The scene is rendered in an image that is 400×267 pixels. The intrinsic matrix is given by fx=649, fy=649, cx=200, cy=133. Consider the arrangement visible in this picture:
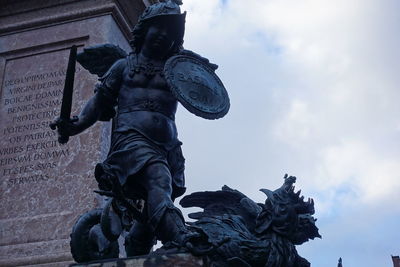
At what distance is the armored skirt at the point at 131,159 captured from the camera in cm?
440

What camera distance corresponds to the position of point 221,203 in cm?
493

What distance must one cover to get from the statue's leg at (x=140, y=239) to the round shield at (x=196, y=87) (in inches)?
38.5

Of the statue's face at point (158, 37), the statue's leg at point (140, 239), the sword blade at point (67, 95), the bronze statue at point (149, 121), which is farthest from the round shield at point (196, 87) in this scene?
the statue's leg at point (140, 239)

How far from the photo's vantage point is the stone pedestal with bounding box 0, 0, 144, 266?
8047 millimetres

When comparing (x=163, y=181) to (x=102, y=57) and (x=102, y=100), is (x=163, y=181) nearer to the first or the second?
(x=102, y=100)

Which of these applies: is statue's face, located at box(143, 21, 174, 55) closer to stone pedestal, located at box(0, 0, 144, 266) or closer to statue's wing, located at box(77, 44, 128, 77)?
statue's wing, located at box(77, 44, 128, 77)

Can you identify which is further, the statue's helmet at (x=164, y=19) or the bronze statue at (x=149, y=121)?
the statue's helmet at (x=164, y=19)

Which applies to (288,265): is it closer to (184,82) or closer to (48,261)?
(184,82)

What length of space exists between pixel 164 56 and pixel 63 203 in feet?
12.7

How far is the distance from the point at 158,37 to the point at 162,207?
4.35 ft

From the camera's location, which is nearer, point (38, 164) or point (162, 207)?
point (162, 207)

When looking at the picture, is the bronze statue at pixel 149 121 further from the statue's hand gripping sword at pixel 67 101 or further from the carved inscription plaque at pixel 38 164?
the carved inscription plaque at pixel 38 164

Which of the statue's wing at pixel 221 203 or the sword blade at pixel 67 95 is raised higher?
the sword blade at pixel 67 95

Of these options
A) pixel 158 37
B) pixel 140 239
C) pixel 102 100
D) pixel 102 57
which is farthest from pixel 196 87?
pixel 140 239
